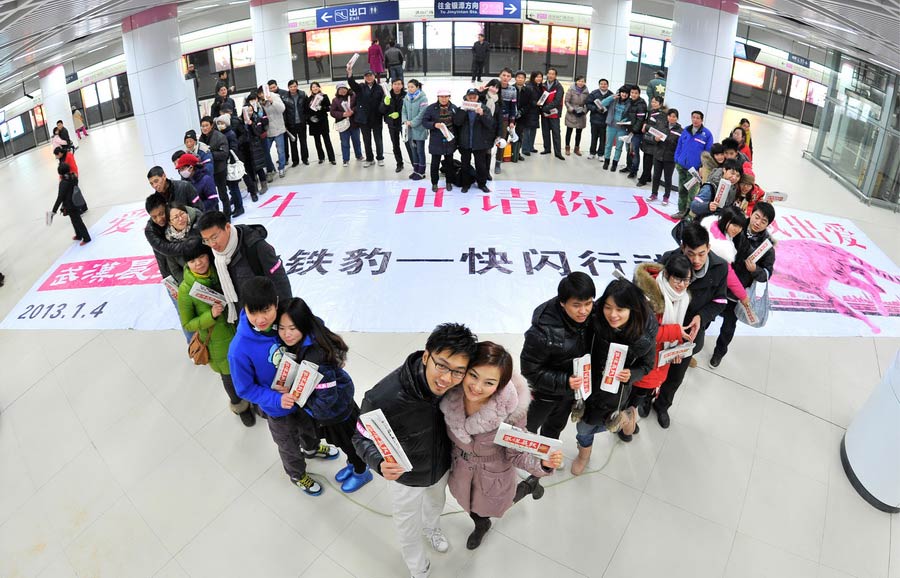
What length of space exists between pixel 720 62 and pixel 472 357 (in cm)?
808

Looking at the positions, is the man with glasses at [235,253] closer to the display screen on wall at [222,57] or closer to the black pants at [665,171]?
the black pants at [665,171]

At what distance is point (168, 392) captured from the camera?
4828 mm

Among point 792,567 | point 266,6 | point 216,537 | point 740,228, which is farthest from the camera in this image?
point 266,6

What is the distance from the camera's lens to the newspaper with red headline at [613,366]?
2.97 m

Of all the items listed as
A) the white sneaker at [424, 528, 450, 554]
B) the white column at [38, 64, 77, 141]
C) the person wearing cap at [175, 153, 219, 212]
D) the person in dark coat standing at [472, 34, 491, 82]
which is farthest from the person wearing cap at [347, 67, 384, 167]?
the white column at [38, 64, 77, 141]

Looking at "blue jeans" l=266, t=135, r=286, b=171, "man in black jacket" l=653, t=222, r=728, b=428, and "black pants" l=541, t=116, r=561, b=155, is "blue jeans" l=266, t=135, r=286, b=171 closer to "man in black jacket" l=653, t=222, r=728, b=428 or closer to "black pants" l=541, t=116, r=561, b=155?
"black pants" l=541, t=116, r=561, b=155

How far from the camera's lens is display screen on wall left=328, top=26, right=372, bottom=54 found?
61.2ft

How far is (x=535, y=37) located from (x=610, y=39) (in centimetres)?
637

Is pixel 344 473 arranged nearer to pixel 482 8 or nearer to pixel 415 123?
pixel 415 123

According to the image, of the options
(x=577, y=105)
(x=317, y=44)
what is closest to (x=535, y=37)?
(x=317, y=44)

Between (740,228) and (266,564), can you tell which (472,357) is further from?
(740,228)

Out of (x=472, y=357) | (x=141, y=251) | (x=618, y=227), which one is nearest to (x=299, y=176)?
(x=141, y=251)

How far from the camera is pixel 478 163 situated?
8.56 metres

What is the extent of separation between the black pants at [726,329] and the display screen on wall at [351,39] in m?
16.8
